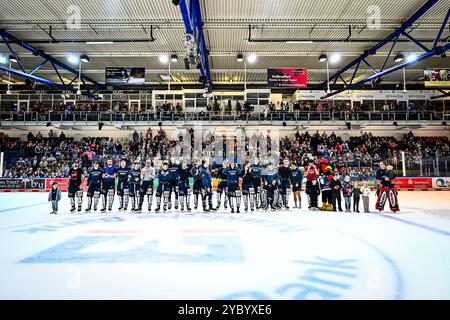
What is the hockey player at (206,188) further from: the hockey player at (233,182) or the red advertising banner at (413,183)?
the red advertising banner at (413,183)

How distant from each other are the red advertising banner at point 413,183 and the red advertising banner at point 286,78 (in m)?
9.76

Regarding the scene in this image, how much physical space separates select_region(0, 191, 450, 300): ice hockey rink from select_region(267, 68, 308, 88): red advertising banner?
968 cm

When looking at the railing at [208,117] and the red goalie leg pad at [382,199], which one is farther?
the railing at [208,117]

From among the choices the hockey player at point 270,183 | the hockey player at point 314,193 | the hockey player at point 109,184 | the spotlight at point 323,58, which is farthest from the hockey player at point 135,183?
the spotlight at point 323,58

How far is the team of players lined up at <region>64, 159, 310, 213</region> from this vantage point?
8.99 meters

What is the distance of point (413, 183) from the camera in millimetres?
17734

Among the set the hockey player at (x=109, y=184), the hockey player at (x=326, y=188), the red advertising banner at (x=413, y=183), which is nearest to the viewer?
the hockey player at (x=109, y=184)

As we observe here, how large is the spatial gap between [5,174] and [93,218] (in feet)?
51.3

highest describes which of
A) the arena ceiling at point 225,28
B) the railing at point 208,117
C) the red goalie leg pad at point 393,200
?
the arena ceiling at point 225,28

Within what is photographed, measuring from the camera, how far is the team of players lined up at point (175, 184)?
8.99 metres

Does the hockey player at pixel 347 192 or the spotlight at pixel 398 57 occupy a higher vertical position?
the spotlight at pixel 398 57

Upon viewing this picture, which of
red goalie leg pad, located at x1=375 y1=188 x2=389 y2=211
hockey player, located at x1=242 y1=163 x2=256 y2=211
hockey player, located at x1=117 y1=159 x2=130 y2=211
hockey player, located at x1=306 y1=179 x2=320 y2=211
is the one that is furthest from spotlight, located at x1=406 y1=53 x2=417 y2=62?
hockey player, located at x1=117 y1=159 x2=130 y2=211

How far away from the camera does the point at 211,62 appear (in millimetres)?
19156

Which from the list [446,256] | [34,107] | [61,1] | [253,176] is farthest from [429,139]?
[34,107]
